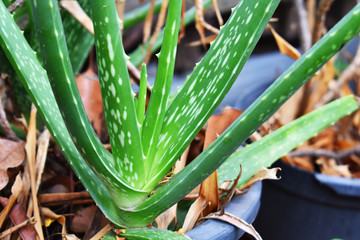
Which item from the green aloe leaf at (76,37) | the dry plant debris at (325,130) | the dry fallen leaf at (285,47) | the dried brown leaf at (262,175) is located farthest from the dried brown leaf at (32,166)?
the dry plant debris at (325,130)

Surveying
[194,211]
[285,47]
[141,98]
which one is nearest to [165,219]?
[194,211]

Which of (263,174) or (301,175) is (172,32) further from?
(301,175)

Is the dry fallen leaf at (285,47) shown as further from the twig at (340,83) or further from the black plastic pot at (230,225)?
the twig at (340,83)

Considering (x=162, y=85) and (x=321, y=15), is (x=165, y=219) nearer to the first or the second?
(x=162, y=85)

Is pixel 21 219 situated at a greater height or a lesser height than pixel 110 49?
lesser

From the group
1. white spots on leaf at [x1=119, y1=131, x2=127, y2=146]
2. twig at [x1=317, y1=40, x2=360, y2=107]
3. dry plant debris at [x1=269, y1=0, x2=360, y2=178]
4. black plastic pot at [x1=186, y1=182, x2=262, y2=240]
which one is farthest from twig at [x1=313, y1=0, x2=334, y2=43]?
white spots on leaf at [x1=119, y1=131, x2=127, y2=146]

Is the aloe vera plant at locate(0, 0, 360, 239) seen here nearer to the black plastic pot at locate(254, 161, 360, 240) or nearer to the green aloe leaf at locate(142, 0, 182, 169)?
the green aloe leaf at locate(142, 0, 182, 169)
